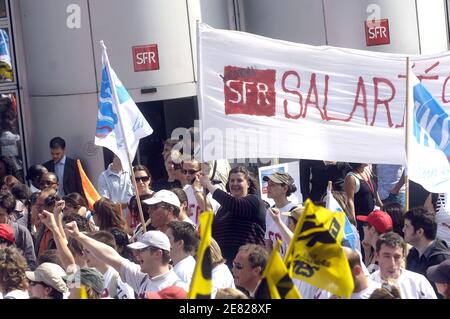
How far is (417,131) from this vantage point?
995 cm

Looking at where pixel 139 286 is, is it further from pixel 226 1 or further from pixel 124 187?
pixel 226 1

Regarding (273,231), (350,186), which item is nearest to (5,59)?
(350,186)

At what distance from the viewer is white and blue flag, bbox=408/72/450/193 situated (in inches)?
383

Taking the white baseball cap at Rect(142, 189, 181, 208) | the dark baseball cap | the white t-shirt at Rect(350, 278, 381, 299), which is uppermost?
the white baseball cap at Rect(142, 189, 181, 208)

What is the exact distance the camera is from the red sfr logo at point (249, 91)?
10.8 metres

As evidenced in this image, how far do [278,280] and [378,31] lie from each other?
9837 mm

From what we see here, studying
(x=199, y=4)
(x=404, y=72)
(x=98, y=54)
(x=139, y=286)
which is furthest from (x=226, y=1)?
(x=139, y=286)

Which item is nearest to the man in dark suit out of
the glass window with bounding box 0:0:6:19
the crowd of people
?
the crowd of people

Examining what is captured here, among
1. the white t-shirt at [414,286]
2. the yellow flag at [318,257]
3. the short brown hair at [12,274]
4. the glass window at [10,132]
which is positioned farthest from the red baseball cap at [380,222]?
the glass window at [10,132]

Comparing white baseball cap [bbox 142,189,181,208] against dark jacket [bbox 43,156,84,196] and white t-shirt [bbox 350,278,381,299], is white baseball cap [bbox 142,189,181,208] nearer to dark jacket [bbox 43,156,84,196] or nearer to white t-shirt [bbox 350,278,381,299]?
white t-shirt [bbox 350,278,381,299]

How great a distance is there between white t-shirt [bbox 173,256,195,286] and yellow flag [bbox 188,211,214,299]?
2.74 metres

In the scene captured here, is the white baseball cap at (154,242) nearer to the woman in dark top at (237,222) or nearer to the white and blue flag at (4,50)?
the woman in dark top at (237,222)

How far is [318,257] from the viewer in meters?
6.38

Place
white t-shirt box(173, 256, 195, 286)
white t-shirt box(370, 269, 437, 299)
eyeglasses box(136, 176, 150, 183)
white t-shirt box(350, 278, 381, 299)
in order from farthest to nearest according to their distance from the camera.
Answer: eyeglasses box(136, 176, 150, 183) → white t-shirt box(173, 256, 195, 286) → white t-shirt box(370, 269, 437, 299) → white t-shirt box(350, 278, 381, 299)
